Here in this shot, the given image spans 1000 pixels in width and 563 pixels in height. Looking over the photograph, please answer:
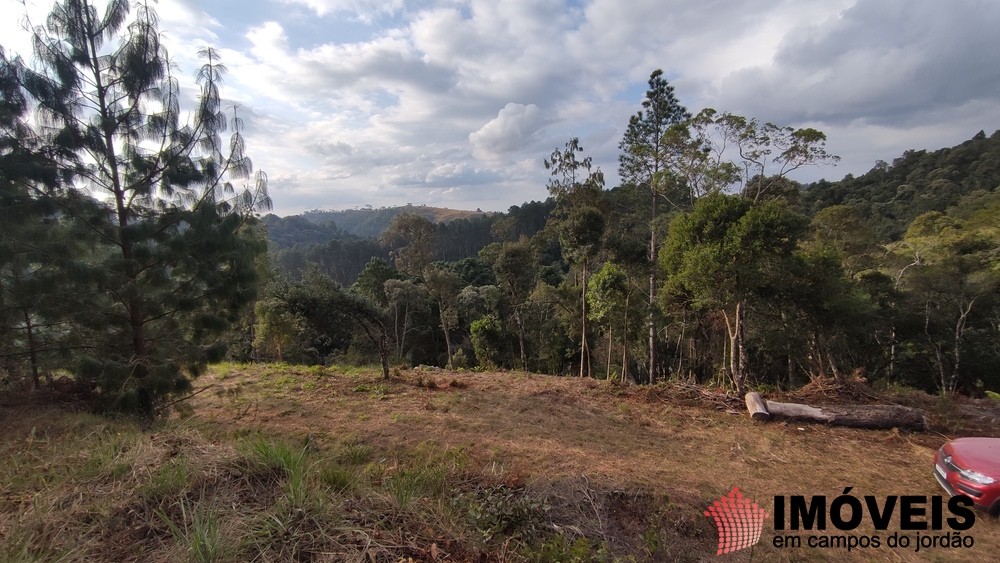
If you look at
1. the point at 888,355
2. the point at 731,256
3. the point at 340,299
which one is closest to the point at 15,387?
the point at 340,299

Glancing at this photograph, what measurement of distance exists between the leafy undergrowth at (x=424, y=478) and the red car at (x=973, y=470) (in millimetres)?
210

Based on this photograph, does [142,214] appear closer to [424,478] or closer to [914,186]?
[424,478]

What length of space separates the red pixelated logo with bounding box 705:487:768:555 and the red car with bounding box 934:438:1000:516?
197 centimetres

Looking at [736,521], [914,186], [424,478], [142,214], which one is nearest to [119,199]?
[142,214]

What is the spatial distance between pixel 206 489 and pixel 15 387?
4741mm

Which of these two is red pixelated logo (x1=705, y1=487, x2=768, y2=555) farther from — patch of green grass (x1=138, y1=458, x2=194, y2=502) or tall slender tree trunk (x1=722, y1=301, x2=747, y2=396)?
tall slender tree trunk (x1=722, y1=301, x2=747, y2=396)

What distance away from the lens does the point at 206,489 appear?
2492 mm

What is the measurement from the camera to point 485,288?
2169cm

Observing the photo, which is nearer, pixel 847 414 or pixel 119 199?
pixel 119 199

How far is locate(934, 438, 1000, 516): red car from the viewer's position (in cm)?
368

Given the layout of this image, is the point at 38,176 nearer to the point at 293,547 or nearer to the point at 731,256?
the point at 293,547

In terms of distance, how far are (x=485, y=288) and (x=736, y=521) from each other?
60.5ft

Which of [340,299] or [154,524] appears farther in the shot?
[340,299]

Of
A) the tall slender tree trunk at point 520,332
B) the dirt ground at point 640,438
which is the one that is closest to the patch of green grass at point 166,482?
the dirt ground at point 640,438
